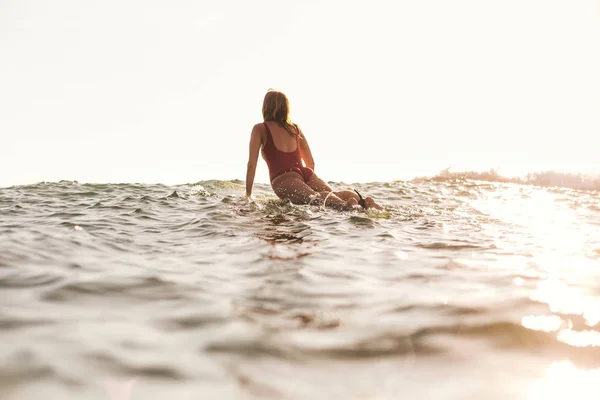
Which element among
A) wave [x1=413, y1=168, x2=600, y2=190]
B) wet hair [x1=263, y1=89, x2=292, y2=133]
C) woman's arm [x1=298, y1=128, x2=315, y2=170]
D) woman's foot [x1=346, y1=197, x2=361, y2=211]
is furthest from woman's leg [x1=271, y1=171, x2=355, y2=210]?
wave [x1=413, y1=168, x2=600, y2=190]

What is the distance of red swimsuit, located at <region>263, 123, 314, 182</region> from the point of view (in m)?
7.11

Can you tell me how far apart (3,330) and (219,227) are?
327 cm

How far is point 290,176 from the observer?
23.3ft

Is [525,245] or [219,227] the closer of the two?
[525,245]

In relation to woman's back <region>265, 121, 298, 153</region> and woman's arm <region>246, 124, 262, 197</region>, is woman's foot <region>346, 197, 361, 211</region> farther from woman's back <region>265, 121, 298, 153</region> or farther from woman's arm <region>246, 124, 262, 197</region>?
woman's arm <region>246, 124, 262, 197</region>

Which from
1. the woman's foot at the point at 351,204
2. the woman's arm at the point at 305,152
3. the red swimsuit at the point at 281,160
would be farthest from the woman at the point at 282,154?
the woman's foot at the point at 351,204

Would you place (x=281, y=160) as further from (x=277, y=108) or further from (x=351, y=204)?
(x=351, y=204)

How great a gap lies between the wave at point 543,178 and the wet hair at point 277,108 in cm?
982

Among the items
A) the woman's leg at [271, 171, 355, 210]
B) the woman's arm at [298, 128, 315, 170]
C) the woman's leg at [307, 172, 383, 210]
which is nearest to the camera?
the woman's leg at [307, 172, 383, 210]

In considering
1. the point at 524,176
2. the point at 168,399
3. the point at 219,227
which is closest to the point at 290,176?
the point at 219,227

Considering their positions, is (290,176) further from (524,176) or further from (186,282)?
(524,176)

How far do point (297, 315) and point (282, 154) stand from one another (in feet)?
16.9

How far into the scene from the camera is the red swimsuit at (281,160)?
7.11 m

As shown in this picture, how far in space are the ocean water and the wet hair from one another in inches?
115
